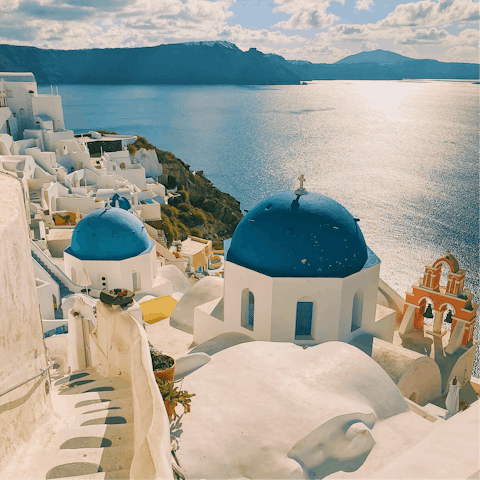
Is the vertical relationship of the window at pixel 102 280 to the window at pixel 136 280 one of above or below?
above

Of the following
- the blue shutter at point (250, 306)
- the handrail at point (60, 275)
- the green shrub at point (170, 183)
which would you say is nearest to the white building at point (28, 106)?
the green shrub at point (170, 183)

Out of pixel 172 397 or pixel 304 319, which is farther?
pixel 304 319

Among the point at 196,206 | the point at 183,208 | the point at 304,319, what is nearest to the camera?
the point at 304,319

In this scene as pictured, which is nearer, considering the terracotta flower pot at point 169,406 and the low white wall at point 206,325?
the terracotta flower pot at point 169,406

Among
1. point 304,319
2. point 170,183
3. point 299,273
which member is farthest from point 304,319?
point 170,183

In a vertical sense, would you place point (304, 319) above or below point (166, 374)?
below

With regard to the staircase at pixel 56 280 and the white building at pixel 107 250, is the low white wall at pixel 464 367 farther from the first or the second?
the staircase at pixel 56 280

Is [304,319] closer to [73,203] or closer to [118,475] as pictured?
[118,475]

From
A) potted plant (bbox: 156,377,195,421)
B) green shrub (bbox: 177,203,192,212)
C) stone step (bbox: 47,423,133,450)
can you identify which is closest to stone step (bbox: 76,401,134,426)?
stone step (bbox: 47,423,133,450)
